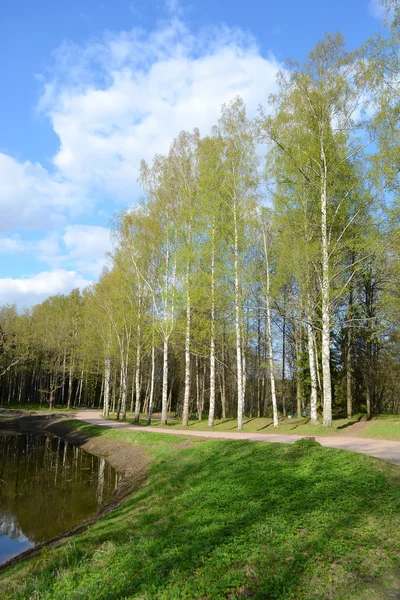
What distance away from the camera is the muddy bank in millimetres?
9019

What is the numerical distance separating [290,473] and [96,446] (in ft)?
53.0

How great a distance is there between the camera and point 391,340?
997 inches

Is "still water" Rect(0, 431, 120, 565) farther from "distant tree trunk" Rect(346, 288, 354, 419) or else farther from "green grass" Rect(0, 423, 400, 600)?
"distant tree trunk" Rect(346, 288, 354, 419)

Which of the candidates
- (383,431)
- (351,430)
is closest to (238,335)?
(351,430)

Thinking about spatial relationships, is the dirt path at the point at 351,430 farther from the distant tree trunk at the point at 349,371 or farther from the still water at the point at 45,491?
the still water at the point at 45,491

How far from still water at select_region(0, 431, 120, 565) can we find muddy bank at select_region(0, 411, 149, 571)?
46cm

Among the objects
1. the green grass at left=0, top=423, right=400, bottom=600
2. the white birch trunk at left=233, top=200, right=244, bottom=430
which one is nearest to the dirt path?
the white birch trunk at left=233, top=200, right=244, bottom=430

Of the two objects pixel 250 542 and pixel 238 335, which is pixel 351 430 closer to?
pixel 238 335

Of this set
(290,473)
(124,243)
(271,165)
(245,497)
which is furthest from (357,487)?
(124,243)

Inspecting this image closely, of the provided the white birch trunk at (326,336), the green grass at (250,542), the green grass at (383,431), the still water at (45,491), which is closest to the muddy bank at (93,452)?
the still water at (45,491)

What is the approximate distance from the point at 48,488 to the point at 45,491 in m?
0.39

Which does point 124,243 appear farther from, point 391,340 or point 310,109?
point 391,340

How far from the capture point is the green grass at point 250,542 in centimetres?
461

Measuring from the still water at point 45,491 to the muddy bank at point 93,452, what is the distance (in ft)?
1.50
